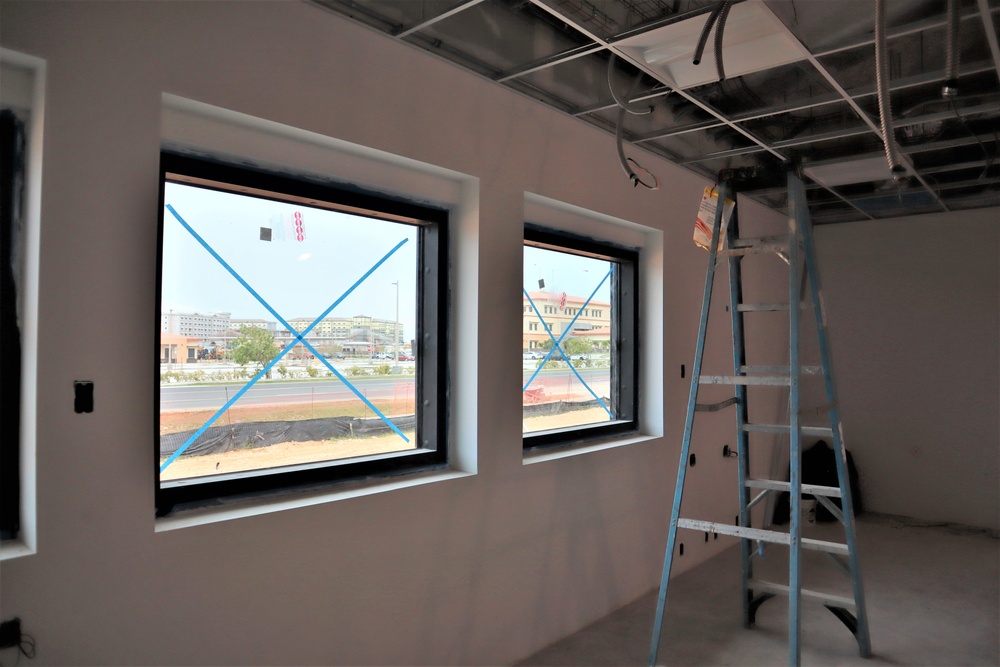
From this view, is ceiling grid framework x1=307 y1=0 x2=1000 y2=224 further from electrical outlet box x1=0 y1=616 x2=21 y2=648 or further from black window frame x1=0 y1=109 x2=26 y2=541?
electrical outlet box x1=0 y1=616 x2=21 y2=648

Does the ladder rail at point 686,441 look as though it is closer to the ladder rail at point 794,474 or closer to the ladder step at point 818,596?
the ladder rail at point 794,474

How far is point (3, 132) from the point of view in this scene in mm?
1595

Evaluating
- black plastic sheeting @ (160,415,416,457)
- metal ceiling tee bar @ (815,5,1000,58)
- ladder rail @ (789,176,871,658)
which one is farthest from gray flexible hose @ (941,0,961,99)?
black plastic sheeting @ (160,415,416,457)

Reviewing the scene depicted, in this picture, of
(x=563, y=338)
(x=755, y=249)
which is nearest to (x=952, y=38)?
(x=755, y=249)

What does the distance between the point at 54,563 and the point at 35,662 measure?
0.72 feet

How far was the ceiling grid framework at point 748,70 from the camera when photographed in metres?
2.28

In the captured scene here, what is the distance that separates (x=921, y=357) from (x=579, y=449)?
12.2 ft

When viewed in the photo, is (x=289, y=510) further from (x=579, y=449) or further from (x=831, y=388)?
(x=831, y=388)

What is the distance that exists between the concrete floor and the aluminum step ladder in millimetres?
155

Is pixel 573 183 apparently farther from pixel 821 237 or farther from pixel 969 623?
pixel 821 237

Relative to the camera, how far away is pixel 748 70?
2551mm

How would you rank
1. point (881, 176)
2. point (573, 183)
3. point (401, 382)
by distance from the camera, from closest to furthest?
point (401, 382) → point (573, 183) → point (881, 176)

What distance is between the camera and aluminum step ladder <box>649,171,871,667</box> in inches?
95.3

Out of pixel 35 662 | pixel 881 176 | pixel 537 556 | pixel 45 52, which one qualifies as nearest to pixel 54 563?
pixel 35 662
